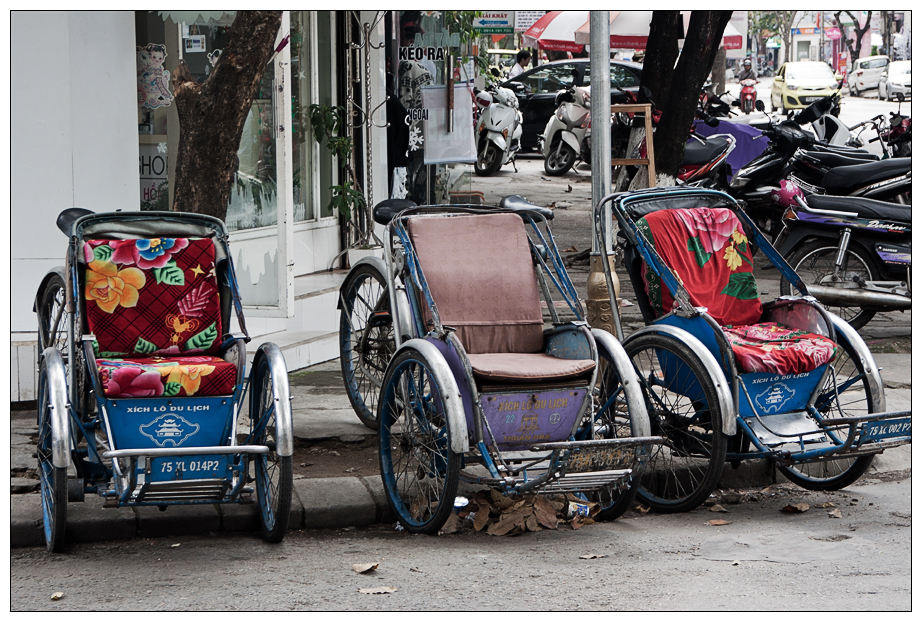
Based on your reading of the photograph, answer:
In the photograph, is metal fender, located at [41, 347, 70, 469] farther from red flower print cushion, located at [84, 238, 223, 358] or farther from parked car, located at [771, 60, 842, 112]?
parked car, located at [771, 60, 842, 112]

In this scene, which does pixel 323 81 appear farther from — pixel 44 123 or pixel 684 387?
pixel 684 387

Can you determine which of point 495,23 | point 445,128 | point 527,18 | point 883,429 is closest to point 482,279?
point 883,429

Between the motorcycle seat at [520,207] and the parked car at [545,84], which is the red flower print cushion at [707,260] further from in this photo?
the parked car at [545,84]

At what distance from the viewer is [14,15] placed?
6.28 m

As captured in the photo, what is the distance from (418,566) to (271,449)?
0.93 m

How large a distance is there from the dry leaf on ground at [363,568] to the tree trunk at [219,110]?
252 cm

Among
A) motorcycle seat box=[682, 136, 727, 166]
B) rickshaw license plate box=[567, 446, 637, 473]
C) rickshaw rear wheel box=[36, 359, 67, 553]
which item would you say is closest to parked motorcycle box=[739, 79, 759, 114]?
motorcycle seat box=[682, 136, 727, 166]

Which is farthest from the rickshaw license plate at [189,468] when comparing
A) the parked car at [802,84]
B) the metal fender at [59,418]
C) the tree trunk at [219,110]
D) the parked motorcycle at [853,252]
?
the parked car at [802,84]

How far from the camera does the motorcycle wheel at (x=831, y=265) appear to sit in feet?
28.0

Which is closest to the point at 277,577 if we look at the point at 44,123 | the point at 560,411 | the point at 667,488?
the point at 560,411

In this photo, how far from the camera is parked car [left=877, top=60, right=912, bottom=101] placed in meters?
36.8

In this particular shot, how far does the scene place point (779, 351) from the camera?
4.97 meters

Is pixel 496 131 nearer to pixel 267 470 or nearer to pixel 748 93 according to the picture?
pixel 267 470

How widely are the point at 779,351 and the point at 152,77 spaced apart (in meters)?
4.49
